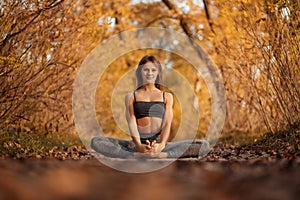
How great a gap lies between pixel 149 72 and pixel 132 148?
106cm

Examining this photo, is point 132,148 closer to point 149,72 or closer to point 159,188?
point 149,72

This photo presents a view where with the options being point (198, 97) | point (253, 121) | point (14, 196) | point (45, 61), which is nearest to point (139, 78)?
point (45, 61)

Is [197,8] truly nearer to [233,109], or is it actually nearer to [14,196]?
[233,109]

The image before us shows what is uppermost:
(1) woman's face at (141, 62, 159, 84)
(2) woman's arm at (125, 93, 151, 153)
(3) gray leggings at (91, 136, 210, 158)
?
(1) woman's face at (141, 62, 159, 84)

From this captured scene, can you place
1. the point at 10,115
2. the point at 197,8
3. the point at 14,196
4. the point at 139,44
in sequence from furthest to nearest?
the point at 139,44 → the point at 197,8 → the point at 10,115 → the point at 14,196

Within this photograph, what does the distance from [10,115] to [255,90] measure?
165 inches

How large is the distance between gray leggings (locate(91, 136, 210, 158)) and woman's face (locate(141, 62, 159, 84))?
0.89m

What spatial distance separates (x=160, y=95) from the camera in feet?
19.1

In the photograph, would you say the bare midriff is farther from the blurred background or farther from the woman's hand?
the blurred background

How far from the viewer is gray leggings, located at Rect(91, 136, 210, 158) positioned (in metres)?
5.67

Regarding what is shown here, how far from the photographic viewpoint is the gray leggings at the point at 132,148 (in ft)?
18.6

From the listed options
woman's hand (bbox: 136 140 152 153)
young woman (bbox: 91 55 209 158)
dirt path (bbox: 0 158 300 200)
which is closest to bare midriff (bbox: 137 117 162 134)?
young woman (bbox: 91 55 209 158)

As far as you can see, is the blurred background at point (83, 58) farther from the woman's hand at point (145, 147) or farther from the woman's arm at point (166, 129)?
the woman's hand at point (145, 147)

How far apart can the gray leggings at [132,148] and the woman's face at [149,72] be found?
0.89m
